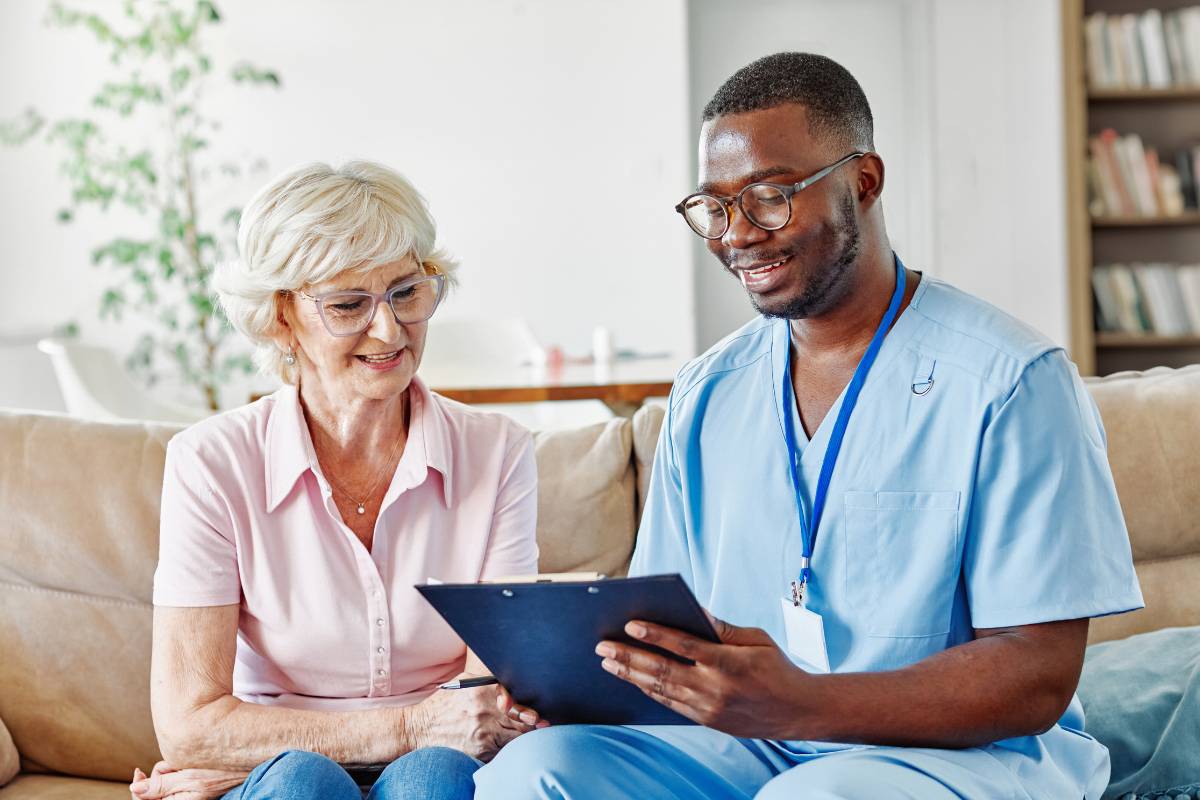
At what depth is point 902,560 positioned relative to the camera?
1419 mm

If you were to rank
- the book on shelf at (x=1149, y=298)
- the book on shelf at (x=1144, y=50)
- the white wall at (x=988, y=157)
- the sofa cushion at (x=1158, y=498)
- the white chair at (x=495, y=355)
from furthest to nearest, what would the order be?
the white wall at (x=988, y=157) → the book on shelf at (x=1149, y=298) → the book on shelf at (x=1144, y=50) → the white chair at (x=495, y=355) → the sofa cushion at (x=1158, y=498)

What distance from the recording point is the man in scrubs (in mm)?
1289

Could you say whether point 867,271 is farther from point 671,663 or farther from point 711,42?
point 711,42

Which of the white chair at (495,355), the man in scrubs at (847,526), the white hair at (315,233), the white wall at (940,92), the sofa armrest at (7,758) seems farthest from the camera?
the white wall at (940,92)

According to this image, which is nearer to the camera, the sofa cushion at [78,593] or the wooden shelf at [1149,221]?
the sofa cushion at [78,593]

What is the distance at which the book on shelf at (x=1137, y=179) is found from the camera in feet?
17.3

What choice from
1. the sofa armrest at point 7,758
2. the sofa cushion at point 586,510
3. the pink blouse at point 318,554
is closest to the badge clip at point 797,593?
the pink blouse at point 318,554

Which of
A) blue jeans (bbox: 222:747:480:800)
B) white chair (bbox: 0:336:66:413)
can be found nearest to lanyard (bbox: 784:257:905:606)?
blue jeans (bbox: 222:747:480:800)

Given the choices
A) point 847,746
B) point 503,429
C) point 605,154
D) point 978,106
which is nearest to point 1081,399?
point 847,746

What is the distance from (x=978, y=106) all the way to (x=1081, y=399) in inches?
198

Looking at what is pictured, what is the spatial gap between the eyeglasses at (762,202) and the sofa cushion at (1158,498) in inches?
33.6

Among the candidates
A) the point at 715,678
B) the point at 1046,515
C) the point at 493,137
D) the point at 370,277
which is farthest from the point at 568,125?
the point at 715,678

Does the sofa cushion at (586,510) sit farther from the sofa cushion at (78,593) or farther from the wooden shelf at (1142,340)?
the wooden shelf at (1142,340)

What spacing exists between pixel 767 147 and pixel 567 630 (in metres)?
0.59
